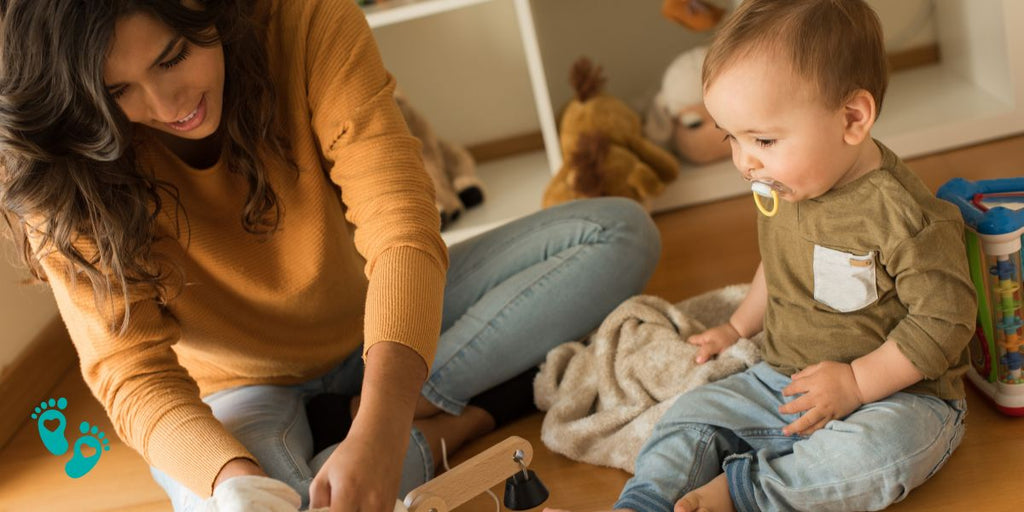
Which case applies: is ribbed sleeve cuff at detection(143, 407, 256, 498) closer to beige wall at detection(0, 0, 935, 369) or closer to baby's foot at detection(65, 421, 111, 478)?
baby's foot at detection(65, 421, 111, 478)

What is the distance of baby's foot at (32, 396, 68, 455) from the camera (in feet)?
5.08

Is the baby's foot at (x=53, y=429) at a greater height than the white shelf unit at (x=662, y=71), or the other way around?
the white shelf unit at (x=662, y=71)

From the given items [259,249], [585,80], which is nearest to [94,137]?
[259,249]

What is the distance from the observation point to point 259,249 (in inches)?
46.4

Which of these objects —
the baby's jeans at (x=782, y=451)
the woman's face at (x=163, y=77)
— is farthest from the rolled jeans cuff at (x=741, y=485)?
the woman's face at (x=163, y=77)

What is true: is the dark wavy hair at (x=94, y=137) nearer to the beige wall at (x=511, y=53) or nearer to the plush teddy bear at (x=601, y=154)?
the plush teddy bear at (x=601, y=154)

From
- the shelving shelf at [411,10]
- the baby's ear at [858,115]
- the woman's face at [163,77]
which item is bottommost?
the baby's ear at [858,115]

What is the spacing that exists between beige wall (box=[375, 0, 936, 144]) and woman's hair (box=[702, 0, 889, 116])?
43.7 inches

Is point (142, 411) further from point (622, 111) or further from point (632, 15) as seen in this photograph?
point (632, 15)

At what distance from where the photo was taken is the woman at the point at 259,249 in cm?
91

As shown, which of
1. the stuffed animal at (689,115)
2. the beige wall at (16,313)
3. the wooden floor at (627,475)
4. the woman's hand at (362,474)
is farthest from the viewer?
the stuffed animal at (689,115)

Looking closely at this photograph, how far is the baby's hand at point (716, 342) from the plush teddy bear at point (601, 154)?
58 cm

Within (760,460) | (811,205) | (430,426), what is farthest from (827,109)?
(430,426)

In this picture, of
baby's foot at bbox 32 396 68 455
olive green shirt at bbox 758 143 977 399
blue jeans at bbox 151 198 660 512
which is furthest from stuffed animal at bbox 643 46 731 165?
baby's foot at bbox 32 396 68 455
